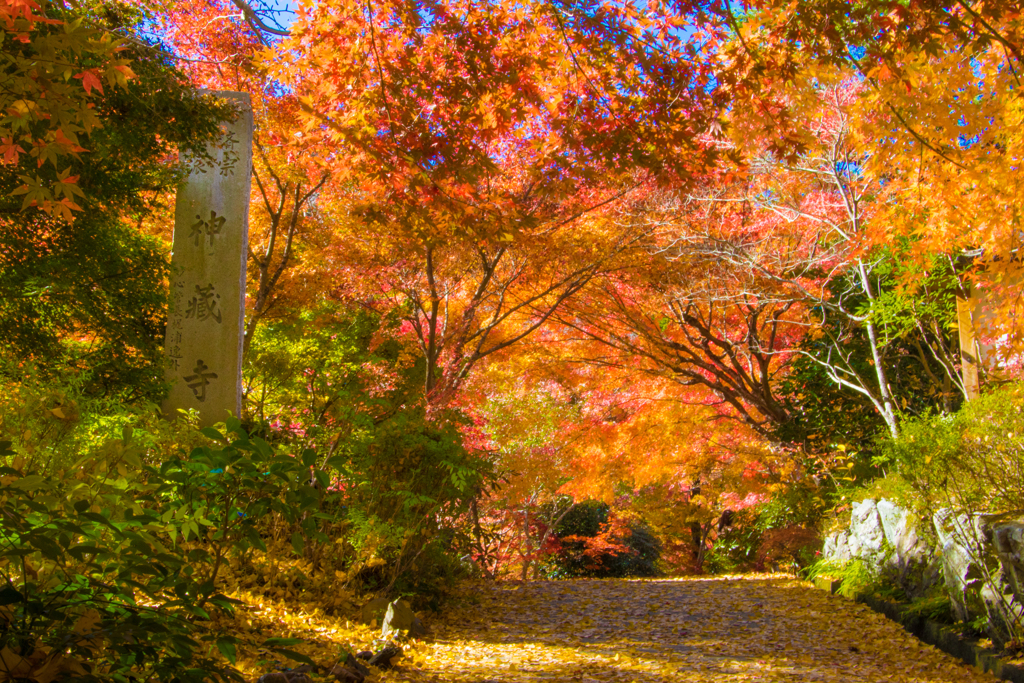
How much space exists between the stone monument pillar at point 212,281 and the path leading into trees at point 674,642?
96.8 inches

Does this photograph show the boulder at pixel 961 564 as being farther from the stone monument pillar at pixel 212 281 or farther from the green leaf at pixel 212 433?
the stone monument pillar at pixel 212 281

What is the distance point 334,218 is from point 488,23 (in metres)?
4.15

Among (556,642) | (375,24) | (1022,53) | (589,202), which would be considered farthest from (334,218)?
(1022,53)

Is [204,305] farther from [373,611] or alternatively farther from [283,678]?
[283,678]

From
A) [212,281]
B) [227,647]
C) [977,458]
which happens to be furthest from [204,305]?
[977,458]

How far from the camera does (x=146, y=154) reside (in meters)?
4.91

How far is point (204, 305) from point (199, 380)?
0.56 metres

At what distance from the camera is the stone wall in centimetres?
362

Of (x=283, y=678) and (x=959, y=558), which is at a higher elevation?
(x=959, y=558)

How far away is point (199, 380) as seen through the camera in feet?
16.7

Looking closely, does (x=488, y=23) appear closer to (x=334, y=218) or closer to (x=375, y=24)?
(x=375, y=24)

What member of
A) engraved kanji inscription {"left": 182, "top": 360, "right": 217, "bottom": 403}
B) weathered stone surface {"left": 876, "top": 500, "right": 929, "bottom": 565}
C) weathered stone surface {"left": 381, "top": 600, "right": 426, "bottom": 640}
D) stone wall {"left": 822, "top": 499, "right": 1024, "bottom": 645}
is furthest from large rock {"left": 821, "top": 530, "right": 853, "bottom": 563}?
engraved kanji inscription {"left": 182, "top": 360, "right": 217, "bottom": 403}

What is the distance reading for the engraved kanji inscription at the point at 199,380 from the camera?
5059mm

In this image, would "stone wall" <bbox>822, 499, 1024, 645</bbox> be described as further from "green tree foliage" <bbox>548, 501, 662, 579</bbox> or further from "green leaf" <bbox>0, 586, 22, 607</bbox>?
"green tree foliage" <bbox>548, 501, 662, 579</bbox>
